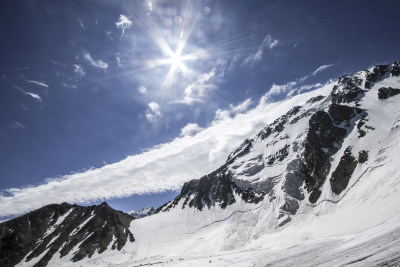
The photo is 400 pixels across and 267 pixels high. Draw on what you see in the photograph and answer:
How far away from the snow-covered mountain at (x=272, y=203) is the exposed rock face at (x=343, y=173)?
33 centimetres

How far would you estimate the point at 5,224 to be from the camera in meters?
105

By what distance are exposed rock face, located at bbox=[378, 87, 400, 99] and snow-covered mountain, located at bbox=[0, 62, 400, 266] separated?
1.12 ft

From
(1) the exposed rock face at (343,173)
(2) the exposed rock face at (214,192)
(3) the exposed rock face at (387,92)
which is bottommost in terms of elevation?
(1) the exposed rock face at (343,173)

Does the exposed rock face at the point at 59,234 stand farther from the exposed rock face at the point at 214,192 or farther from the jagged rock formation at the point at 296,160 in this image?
the jagged rock formation at the point at 296,160

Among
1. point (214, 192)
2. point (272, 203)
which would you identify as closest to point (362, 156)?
point (272, 203)

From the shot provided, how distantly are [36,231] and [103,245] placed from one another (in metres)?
42.0

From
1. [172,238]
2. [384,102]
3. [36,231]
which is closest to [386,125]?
[384,102]

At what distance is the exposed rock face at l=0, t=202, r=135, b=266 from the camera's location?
3533 inches

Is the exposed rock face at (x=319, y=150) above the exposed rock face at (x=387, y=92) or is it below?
below

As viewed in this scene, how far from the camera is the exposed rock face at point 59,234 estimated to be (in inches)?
3533

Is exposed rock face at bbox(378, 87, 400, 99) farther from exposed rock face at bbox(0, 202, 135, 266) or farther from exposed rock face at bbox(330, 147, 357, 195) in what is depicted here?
exposed rock face at bbox(0, 202, 135, 266)

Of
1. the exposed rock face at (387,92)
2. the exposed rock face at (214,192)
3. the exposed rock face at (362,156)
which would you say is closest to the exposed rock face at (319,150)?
the exposed rock face at (362,156)

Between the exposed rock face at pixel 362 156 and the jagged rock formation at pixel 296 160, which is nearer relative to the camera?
the exposed rock face at pixel 362 156

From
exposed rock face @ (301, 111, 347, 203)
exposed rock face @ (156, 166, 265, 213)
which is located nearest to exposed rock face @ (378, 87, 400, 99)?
exposed rock face @ (301, 111, 347, 203)
